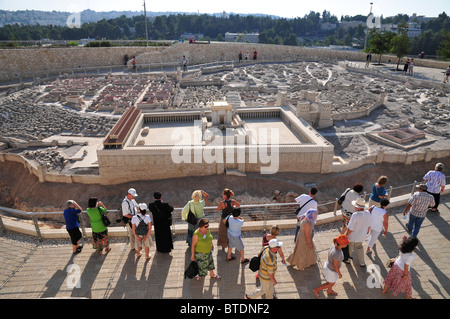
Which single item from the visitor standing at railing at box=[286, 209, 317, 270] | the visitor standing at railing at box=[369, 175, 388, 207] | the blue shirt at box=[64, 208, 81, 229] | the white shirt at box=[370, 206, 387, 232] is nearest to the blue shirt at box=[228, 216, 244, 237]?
the visitor standing at railing at box=[286, 209, 317, 270]

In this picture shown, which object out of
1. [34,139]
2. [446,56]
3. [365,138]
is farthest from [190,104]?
[446,56]

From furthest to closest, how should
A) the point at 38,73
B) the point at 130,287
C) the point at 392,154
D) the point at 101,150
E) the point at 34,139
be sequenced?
the point at 38,73
the point at 34,139
the point at 392,154
the point at 101,150
the point at 130,287

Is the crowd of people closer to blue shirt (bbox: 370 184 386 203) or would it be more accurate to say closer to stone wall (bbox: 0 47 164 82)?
blue shirt (bbox: 370 184 386 203)

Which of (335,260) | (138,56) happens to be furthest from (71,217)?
(138,56)

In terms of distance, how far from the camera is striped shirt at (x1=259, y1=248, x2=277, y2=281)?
4918mm

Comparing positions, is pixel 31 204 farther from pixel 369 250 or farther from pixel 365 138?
pixel 365 138

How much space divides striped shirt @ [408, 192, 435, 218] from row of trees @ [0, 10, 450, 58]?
6241 cm

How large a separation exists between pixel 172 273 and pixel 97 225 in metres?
1.80

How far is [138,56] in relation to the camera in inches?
1337

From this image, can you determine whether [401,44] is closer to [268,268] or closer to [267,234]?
[267,234]

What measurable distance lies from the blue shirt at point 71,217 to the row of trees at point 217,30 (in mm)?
66206

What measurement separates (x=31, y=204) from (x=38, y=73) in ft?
70.1

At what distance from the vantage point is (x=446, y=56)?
31.4 metres
